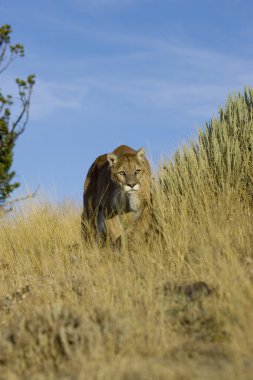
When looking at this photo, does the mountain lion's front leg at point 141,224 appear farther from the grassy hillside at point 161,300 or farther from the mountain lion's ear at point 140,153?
the mountain lion's ear at point 140,153

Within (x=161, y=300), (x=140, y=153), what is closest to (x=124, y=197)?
(x=140, y=153)

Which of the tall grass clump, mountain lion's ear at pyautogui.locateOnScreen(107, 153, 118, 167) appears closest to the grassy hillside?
the tall grass clump

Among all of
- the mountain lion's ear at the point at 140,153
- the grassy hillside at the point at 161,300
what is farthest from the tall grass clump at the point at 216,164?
the mountain lion's ear at the point at 140,153

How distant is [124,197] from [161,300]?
13.3ft

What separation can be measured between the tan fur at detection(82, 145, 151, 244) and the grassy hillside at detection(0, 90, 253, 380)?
10.5 inches

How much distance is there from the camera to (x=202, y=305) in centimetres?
483

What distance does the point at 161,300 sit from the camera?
4988mm

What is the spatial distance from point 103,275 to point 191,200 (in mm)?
3388

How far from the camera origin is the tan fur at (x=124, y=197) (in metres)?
8.80

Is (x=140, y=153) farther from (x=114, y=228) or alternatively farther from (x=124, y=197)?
(x=114, y=228)

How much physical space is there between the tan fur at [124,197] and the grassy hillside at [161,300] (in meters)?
0.27

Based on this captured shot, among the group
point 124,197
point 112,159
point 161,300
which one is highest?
point 112,159

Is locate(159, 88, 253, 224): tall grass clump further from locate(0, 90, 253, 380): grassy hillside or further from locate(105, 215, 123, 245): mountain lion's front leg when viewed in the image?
locate(105, 215, 123, 245): mountain lion's front leg

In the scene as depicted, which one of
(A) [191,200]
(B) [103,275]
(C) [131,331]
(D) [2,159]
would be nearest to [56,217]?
(D) [2,159]
